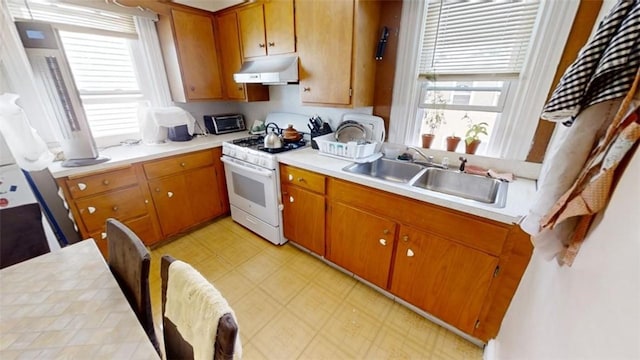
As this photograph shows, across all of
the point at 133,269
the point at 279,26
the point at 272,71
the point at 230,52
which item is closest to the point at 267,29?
the point at 279,26

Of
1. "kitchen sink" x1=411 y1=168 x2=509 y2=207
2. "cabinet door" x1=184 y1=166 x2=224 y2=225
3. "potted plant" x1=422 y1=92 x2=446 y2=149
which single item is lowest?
"cabinet door" x1=184 y1=166 x2=224 y2=225

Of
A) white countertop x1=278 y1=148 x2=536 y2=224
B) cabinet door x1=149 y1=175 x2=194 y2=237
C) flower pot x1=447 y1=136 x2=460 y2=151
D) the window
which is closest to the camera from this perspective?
white countertop x1=278 y1=148 x2=536 y2=224

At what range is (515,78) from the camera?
1428 millimetres

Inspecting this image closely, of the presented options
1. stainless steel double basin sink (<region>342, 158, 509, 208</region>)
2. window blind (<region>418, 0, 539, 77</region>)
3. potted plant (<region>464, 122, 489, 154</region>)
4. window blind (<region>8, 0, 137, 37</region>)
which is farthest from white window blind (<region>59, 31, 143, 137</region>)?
potted plant (<region>464, 122, 489, 154</region>)

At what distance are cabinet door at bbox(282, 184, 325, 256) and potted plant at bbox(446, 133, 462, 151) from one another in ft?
3.23

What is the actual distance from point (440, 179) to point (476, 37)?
0.91m

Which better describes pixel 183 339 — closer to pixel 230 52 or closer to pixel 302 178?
pixel 302 178

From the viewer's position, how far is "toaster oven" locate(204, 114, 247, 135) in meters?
2.80

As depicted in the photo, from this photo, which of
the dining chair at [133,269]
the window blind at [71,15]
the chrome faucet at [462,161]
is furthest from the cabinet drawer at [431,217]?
the window blind at [71,15]

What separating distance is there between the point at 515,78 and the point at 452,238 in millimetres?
1032

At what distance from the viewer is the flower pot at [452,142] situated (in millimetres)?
1675

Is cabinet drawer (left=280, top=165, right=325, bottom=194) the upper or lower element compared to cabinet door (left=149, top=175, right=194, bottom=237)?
upper

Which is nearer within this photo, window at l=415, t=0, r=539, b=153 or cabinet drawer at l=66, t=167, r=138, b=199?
window at l=415, t=0, r=539, b=153

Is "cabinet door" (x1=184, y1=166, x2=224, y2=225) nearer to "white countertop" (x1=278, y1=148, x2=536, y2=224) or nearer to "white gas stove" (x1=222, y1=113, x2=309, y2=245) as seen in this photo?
"white gas stove" (x1=222, y1=113, x2=309, y2=245)
